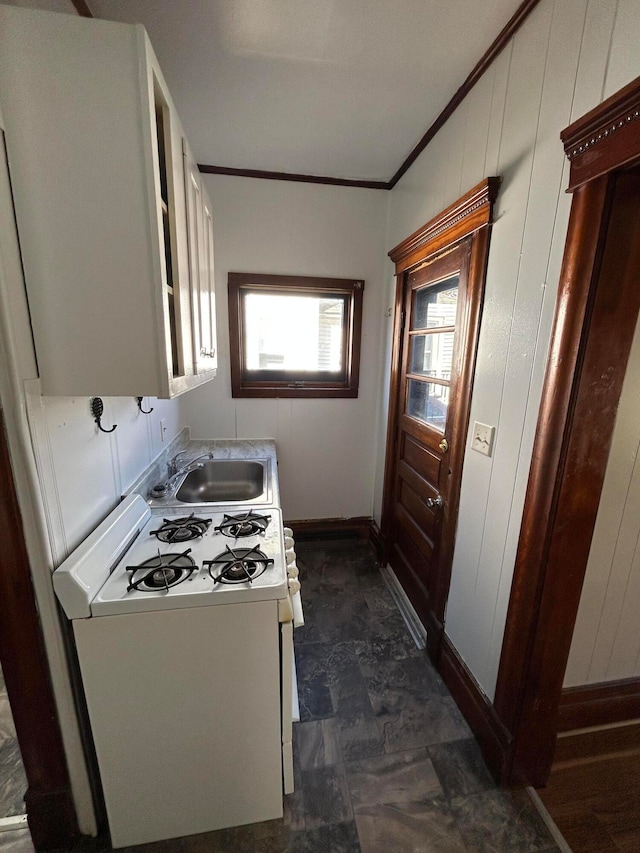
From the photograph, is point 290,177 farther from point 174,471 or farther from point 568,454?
point 568,454

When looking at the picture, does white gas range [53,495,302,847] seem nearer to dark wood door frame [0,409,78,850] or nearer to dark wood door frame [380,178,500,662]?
dark wood door frame [0,409,78,850]

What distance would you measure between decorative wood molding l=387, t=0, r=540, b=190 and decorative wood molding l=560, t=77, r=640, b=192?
55 cm

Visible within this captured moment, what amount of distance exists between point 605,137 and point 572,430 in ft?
2.43

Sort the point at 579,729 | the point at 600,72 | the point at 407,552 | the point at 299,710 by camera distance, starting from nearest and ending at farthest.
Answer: the point at 600,72 → the point at 579,729 → the point at 299,710 → the point at 407,552

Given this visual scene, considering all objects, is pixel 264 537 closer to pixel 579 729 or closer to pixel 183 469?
pixel 183 469

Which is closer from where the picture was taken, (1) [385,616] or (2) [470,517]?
(2) [470,517]

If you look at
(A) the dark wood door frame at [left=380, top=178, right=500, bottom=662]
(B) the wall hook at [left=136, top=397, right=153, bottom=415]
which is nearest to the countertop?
(B) the wall hook at [left=136, top=397, right=153, bottom=415]

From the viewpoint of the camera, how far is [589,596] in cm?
129

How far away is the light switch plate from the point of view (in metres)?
1.37

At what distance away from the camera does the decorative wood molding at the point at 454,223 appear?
1.32 m

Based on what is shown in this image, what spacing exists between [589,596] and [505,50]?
78.1 inches

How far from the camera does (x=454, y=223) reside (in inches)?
61.0

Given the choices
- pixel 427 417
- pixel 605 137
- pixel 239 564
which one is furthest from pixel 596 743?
pixel 605 137

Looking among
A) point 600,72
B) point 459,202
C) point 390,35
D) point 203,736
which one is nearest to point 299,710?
point 203,736
